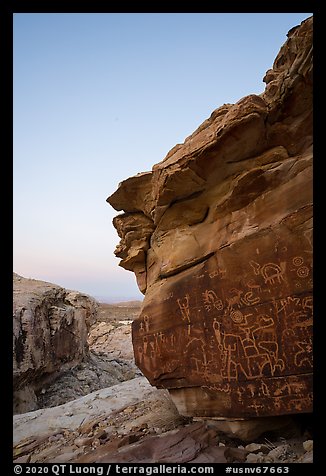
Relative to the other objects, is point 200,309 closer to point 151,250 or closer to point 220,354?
point 220,354

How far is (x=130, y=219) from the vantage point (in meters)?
9.34

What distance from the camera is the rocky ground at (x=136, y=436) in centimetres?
544

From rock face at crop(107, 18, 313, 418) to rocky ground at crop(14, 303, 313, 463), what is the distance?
1.87 feet

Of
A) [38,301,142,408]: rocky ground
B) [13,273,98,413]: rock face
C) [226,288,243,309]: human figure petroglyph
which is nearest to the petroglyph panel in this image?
[226,288,243,309]: human figure petroglyph

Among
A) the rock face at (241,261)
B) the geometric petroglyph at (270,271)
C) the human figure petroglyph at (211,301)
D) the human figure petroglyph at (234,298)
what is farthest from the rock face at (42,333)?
the geometric petroglyph at (270,271)

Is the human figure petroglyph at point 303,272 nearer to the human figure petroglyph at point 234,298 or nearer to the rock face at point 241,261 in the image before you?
the rock face at point 241,261

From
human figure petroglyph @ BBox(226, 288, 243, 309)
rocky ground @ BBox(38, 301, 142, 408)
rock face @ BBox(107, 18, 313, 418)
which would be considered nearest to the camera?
rock face @ BBox(107, 18, 313, 418)

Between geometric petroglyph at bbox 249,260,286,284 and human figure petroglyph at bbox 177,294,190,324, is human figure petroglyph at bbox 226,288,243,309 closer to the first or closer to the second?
geometric petroglyph at bbox 249,260,286,284

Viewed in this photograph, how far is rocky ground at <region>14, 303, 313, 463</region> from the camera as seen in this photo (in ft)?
17.8

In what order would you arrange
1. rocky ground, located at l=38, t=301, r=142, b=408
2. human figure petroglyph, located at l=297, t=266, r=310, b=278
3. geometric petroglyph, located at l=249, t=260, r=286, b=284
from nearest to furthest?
human figure petroglyph, located at l=297, t=266, r=310, b=278
geometric petroglyph, located at l=249, t=260, r=286, b=284
rocky ground, located at l=38, t=301, r=142, b=408

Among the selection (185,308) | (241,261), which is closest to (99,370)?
(185,308)

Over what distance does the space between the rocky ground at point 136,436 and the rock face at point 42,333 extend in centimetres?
537
